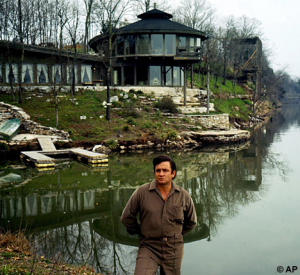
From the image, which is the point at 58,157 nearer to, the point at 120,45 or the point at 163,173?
the point at 163,173

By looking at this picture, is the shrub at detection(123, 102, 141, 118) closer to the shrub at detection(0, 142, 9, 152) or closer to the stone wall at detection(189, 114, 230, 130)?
the stone wall at detection(189, 114, 230, 130)

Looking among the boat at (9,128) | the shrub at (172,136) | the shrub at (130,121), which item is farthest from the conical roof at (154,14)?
the boat at (9,128)

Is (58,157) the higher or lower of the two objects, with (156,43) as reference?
lower

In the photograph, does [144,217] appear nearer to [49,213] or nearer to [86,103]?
[49,213]

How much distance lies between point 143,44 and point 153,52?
1421 mm

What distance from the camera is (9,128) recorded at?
2191 cm

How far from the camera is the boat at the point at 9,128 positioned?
21.4 metres

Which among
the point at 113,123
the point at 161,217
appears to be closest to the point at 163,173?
the point at 161,217

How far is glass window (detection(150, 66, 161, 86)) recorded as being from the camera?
37.9 metres

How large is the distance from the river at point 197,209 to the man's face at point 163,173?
3058 millimetres

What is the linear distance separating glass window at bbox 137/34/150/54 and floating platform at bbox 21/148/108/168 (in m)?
18.9

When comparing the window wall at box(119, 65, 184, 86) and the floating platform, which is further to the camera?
the window wall at box(119, 65, 184, 86)

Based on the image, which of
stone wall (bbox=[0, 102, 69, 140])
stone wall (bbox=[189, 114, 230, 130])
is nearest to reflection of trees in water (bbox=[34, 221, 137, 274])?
stone wall (bbox=[0, 102, 69, 140])

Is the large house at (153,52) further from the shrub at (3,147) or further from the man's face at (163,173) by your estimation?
the man's face at (163,173)
